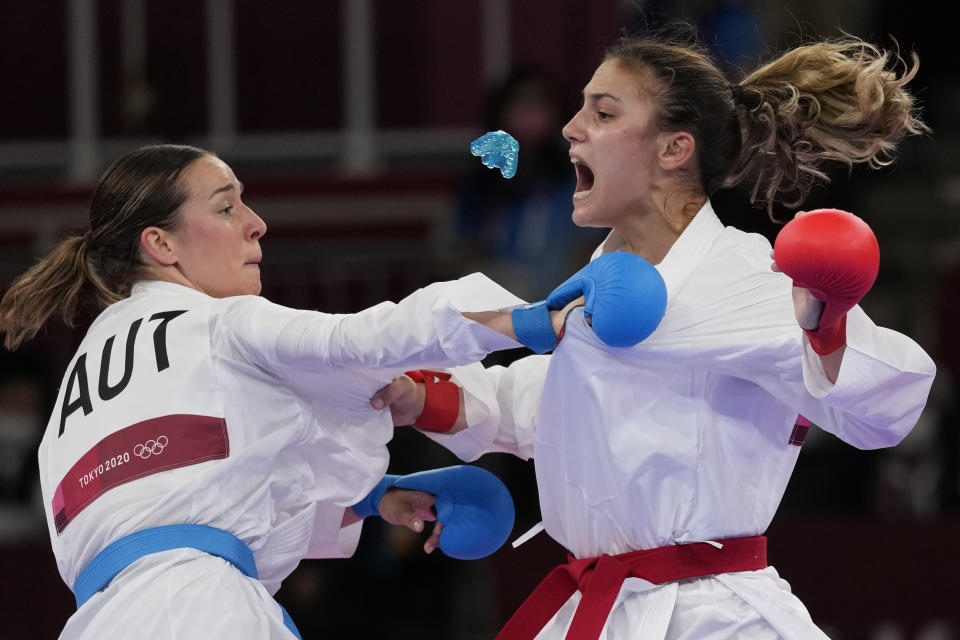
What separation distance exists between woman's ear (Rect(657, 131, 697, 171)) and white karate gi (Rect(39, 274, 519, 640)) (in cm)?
55

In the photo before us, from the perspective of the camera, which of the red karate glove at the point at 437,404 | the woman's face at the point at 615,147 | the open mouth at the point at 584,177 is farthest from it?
the red karate glove at the point at 437,404

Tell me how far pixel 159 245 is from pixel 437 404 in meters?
0.77

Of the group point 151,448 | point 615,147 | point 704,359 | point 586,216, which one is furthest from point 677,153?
point 151,448

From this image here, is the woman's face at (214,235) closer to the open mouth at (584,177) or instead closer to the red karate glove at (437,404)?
the red karate glove at (437,404)

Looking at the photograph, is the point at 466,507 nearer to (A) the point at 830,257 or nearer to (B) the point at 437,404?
(B) the point at 437,404

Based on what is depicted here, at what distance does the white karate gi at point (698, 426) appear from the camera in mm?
2947

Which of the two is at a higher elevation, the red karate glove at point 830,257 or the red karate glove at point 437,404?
the red karate glove at point 830,257

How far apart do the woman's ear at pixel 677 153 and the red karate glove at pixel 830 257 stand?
1.99ft

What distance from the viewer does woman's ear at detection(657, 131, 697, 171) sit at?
129 inches

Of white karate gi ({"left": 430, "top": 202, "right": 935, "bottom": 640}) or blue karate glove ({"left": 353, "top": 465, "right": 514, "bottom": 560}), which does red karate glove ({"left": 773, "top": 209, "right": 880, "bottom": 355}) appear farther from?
blue karate glove ({"left": 353, "top": 465, "right": 514, "bottom": 560})

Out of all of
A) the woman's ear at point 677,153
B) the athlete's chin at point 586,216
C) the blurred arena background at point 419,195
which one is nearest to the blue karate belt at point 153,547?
the athlete's chin at point 586,216

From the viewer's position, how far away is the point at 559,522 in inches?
128

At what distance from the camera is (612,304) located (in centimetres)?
288

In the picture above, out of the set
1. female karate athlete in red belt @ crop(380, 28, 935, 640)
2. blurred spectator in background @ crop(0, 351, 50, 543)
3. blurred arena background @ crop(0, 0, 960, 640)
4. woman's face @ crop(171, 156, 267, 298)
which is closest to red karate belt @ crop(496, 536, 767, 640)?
female karate athlete in red belt @ crop(380, 28, 935, 640)
